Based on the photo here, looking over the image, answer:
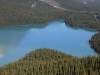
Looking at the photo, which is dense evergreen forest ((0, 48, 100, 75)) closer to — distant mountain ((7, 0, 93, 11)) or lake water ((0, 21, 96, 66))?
lake water ((0, 21, 96, 66))

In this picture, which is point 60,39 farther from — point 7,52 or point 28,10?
point 28,10

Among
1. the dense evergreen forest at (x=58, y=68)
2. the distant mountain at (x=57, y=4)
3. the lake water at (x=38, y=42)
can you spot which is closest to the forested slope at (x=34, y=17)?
the lake water at (x=38, y=42)

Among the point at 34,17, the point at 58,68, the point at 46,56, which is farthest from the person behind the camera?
the point at 34,17

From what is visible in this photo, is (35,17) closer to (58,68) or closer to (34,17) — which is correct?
(34,17)

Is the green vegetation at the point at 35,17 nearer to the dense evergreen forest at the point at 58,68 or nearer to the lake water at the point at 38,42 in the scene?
the lake water at the point at 38,42

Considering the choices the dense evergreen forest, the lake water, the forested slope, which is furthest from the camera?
the forested slope

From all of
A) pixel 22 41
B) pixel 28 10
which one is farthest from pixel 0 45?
pixel 28 10

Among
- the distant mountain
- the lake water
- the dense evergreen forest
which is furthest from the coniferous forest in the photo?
the distant mountain

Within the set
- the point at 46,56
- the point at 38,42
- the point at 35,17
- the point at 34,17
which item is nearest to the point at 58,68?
the point at 46,56
